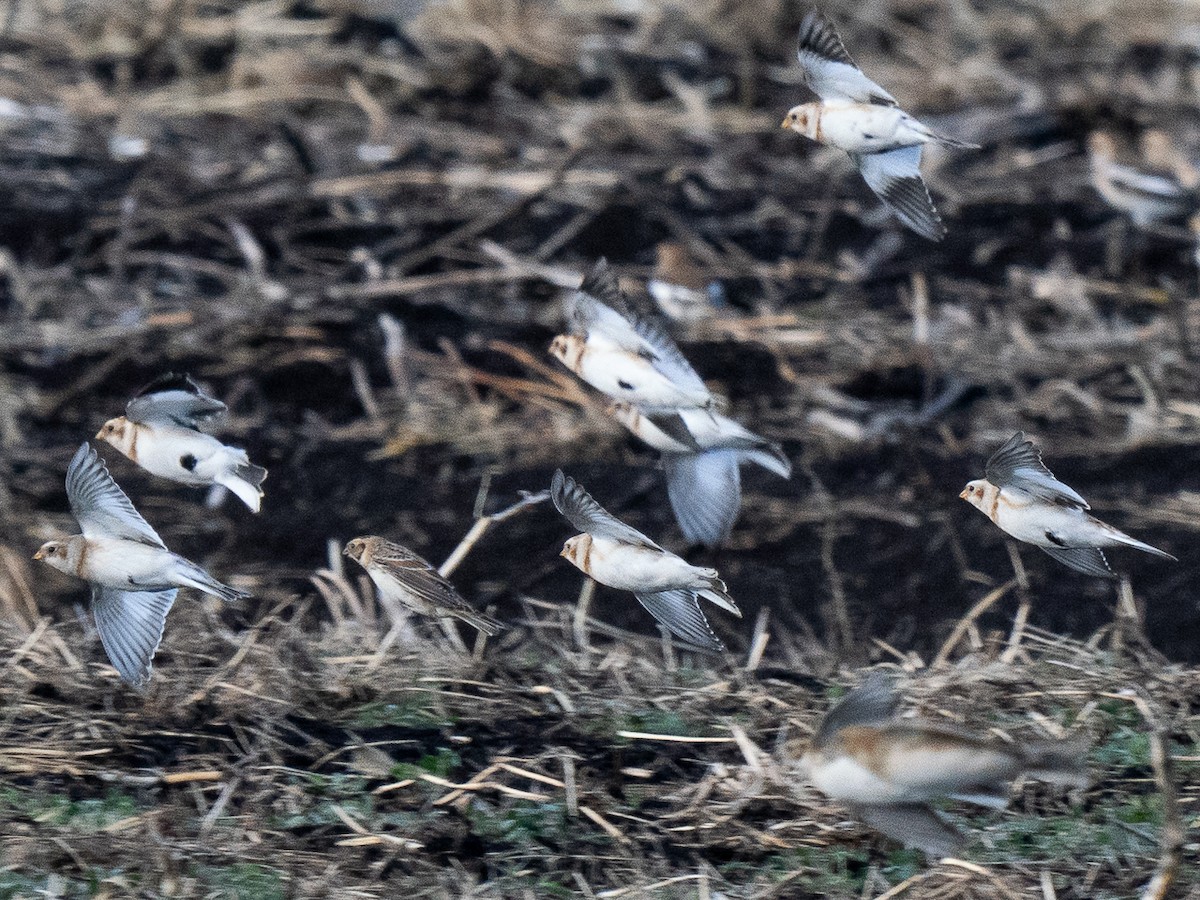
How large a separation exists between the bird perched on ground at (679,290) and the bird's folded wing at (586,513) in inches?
144

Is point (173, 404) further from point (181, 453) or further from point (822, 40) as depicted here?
point (822, 40)

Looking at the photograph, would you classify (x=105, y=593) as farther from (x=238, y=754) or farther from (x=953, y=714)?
(x=953, y=714)

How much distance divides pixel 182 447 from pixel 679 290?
369 cm

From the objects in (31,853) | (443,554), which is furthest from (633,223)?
(31,853)

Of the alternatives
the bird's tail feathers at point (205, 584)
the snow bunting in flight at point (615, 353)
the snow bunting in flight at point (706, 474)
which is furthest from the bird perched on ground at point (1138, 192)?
the bird's tail feathers at point (205, 584)

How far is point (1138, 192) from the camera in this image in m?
7.78

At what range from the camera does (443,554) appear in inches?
212

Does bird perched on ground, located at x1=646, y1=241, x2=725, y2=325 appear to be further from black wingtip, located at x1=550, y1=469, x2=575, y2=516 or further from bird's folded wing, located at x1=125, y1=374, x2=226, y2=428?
black wingtip, located at x1=550, y1=469, x2=575, y2=516

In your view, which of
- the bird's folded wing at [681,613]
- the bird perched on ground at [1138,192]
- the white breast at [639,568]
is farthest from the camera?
the bird perched on ground at [1138,192]

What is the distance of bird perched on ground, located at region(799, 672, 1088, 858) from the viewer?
256cm

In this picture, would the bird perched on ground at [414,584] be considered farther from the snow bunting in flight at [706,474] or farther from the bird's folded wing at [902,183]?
the bird's folded wing at [902,183]

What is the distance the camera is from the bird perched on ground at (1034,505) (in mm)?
3100

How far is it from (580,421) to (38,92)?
458cm

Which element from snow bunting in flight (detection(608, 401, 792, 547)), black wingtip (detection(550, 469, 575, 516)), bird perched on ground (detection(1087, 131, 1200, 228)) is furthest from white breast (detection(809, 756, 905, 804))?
bird perched on ground (detection(1087, 131, 1200, 228))
